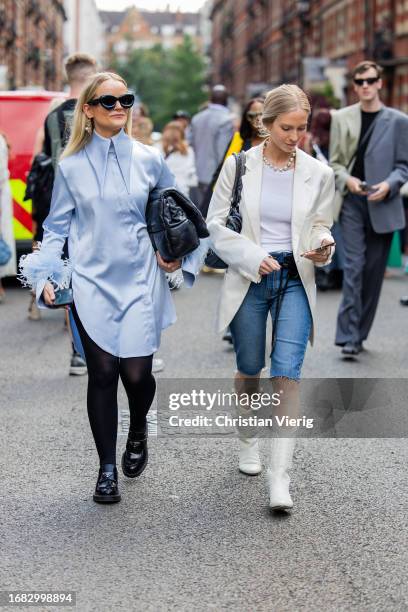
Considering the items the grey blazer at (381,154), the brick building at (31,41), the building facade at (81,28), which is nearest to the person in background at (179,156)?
the grey blazer at (381,154)

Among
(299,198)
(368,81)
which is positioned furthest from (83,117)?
(368,81)

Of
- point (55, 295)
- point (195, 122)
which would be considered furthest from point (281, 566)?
point (195, 122)

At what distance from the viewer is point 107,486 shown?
15.4 feet

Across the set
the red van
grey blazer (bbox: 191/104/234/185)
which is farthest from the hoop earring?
grey blazer (bbox: 191/104/234/185)

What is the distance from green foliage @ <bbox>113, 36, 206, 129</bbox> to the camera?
299 feet

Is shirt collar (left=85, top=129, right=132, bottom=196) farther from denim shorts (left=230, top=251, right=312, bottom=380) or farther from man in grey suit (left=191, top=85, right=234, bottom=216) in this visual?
man in grey suit (left=191, top=85, right=234, bottom=216)

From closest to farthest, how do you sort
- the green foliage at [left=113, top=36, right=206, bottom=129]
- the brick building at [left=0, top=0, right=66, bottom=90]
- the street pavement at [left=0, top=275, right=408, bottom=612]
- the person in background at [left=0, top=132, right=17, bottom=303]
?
the street pavement at [left=0, top=275, right=408, bottom=612]
the person in background at [left=0, top=132, right=17, bottom=303]
the brick building at [left=0, top=0, right=66, bottom=90]
the green foliage at [left=113, top=36, right=206, bottom=129]

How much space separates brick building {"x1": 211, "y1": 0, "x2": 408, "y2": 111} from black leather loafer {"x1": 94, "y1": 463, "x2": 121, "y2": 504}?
8319 millimetres

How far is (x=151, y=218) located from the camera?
4.68 meters

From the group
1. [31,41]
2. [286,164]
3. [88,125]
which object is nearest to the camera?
[88,125]

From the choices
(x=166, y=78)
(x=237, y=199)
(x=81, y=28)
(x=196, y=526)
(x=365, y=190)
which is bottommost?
(x=196, y=526)

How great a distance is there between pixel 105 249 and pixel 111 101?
60 cm

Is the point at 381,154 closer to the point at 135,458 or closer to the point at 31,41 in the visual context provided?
the point at 135,458

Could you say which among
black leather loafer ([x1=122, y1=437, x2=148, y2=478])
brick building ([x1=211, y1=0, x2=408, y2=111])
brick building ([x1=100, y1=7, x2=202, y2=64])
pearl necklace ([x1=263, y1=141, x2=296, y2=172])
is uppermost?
brick building ([x1=100, y1=7, x2=202, y2=64])
